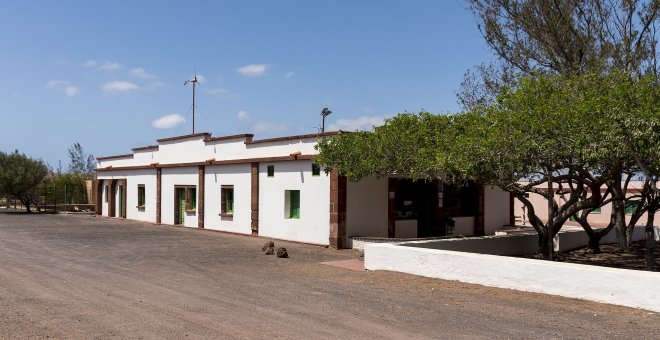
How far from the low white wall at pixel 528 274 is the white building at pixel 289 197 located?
19.1 feet

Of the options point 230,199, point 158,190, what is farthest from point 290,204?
point 158,190

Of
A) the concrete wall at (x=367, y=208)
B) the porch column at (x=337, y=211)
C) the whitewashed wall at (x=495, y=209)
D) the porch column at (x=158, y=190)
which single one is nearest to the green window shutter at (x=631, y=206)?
the whitewashed wall at (x=495, y=209)

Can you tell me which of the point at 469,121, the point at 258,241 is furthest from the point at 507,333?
the point at 258,241

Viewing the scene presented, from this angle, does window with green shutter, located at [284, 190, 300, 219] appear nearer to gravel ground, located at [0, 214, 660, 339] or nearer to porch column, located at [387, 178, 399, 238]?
porch column, located at [387, 178, 399, 238]

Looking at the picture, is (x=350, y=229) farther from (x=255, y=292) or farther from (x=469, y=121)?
(x=255, y=292)

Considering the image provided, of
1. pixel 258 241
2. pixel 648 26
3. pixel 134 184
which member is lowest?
pixel 258 241

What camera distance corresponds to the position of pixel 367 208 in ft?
65.9

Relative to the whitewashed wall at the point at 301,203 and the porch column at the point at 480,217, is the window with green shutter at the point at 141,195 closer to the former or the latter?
the whitewashed wall at the point at 301,203

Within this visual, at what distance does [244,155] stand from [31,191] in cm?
2379

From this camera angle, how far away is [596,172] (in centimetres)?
1262

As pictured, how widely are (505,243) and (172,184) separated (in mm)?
17750

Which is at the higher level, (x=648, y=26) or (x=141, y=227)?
(x=648, y=26)

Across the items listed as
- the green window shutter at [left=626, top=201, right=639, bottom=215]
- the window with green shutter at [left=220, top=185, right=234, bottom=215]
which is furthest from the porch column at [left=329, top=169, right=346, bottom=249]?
the green window shutter at [left=626, top=201, right=639, bottom=215]

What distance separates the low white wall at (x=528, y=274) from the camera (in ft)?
31.3
